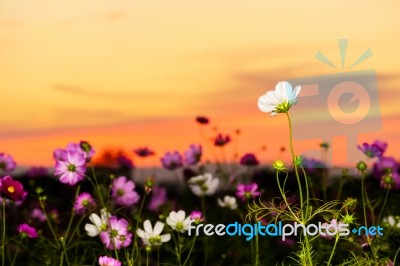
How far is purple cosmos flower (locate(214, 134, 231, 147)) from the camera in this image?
483cm

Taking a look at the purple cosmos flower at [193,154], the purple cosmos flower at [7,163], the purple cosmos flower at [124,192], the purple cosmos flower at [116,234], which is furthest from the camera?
the purple cosmos flower at [193,154]

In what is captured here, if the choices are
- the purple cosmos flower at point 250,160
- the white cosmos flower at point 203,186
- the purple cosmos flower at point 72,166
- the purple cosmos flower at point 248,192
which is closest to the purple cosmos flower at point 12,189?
the purple cosmos flower at point 72,166

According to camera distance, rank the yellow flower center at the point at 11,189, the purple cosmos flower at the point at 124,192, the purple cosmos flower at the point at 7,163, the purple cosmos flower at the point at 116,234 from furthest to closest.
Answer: the purple cosmos flower at the point at 7,163
the purple cosmos flower at the point at 124,192
the purple cosmos flower at the point at 116,234
the yellow flower center at the point at 11,189

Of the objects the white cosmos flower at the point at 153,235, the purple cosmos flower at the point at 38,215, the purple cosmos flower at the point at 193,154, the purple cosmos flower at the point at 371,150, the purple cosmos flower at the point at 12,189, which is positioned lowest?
the purple cosmos flower at the point at 38,215

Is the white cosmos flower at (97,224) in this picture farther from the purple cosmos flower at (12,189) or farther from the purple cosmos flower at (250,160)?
the purple cosmos flower at (250,160)

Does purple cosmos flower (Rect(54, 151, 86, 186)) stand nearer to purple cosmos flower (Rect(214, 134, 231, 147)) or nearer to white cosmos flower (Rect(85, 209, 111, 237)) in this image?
white cosmos flower (Rect(85, 209, 111, 237))

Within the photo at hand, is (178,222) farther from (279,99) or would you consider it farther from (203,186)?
(279,99)

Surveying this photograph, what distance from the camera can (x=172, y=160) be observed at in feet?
16.1

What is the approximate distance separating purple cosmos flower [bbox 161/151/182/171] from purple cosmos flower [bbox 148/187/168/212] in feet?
0.92

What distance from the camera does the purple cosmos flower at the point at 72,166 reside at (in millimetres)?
3035

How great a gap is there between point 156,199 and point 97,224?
1.61 metres

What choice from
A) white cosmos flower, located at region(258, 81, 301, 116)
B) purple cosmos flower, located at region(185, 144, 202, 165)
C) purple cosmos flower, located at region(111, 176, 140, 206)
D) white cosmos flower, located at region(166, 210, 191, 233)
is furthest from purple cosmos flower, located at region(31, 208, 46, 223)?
white cosmos flower, located at region(258, 81, 301, 116)

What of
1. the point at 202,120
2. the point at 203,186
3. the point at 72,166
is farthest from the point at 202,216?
the point at 202,120

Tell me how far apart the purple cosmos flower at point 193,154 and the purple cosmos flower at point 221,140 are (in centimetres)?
13
